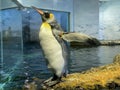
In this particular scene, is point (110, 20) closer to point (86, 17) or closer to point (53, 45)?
point (86, 17)

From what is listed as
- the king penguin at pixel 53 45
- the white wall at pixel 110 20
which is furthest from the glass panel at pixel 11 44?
the white wall at pixel 110 20

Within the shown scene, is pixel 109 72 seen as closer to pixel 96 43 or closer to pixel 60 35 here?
pixel 60 35

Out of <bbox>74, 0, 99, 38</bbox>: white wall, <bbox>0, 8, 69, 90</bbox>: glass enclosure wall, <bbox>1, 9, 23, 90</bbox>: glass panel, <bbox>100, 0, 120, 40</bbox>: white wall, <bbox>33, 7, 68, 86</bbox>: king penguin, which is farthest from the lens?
<bbox>100, 0, 120, 40</bbox>: white wall

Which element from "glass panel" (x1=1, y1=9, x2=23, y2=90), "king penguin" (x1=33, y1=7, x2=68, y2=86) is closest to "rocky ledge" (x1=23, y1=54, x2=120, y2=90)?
"king penguin" (x1=33, y1=7, x2=68, y2=86)

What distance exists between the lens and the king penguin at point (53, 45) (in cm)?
387

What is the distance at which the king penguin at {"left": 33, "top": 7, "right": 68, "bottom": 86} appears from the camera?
3.87m

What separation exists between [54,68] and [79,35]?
1155cm

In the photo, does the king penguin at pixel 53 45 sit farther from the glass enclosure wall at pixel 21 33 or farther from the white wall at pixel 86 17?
the white wall at pixel 86 17

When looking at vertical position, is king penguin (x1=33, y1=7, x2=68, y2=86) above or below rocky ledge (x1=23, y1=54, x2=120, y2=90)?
above

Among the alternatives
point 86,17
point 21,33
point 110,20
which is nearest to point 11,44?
point 21,33

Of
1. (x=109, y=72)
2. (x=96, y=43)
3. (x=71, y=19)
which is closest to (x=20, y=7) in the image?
(x=96, y=43)

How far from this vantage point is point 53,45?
3.92 meters

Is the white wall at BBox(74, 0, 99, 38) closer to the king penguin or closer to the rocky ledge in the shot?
the rocky ledge

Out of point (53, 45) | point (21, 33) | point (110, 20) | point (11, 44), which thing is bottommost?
point (11, 44)
